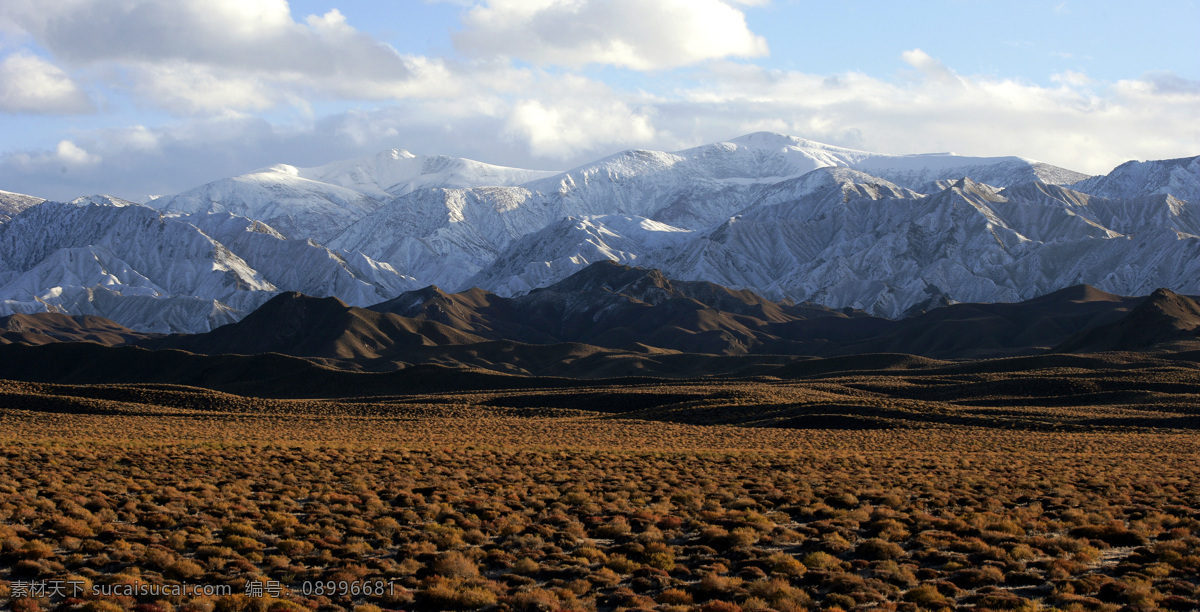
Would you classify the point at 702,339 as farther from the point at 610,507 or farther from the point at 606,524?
the point at 606,524

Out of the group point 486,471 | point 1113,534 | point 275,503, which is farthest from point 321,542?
point 1113,534

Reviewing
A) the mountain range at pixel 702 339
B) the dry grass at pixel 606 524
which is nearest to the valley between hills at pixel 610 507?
the dry grass at pixel 606 524

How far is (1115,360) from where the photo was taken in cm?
10656

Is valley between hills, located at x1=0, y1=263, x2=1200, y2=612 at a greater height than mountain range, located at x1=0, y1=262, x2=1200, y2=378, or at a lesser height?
lesser

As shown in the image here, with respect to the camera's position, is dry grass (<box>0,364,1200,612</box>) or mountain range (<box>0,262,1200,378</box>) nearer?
dry grass (<box>0,364,1200,612</box>)

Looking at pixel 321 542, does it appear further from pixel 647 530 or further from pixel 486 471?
pixel 486 471

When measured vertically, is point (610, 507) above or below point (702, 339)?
below

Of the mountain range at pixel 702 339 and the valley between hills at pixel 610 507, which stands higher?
the mountain range at pixel 702 339

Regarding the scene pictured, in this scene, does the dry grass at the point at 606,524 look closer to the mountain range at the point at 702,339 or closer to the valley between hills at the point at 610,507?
the valley between hills at the point at 610,507

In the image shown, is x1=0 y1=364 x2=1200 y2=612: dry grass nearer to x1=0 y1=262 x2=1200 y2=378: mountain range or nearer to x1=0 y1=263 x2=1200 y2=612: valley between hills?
x1=0 y1=263 x2=1200 y2=612: valley between hills

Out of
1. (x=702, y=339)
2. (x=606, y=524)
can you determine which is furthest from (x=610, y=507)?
(x=702, y=339)

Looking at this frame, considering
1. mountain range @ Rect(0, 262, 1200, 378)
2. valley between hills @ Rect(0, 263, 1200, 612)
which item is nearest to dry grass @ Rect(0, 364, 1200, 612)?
valley between hills @ Rect(0, 263, 1200, 612)

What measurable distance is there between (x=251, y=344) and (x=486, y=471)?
515 feet

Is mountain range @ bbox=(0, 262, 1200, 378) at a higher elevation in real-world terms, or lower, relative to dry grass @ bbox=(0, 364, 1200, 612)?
higher
